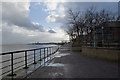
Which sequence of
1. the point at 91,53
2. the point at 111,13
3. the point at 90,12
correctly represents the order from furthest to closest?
the point at 90,12, the point at 111,13, the point at 91,53

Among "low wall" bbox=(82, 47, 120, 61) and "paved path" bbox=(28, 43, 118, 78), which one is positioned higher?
"low wall" bbox=(82, 47, 120, 61)

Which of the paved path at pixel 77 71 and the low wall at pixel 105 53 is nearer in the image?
the paved path at pixel 77 71

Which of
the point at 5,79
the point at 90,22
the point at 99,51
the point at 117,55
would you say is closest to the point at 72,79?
the point at 5,79

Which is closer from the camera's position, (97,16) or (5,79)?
(5,79)

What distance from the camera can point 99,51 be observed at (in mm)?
10648

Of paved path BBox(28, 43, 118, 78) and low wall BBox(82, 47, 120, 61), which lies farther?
low wall BBox(82, 47, 120, 61)

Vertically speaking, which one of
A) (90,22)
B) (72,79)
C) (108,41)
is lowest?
(72,79)

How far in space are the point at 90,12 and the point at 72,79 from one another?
25461mm

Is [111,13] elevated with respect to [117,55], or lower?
elevated

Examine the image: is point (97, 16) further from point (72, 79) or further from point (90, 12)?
point (72, 79)

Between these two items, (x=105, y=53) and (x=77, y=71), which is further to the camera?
(x=105, y=53)

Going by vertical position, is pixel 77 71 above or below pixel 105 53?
below

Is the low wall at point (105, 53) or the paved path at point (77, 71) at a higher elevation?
the low wall at point (105, 53)

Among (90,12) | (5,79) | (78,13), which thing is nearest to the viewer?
(5,79)
